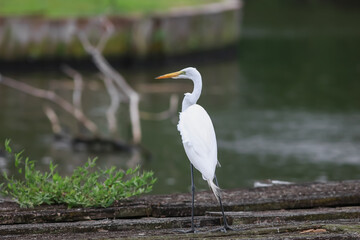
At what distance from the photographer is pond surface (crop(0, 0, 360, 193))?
1318cm

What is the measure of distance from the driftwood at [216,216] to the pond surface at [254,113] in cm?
616

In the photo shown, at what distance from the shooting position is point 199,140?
4758 millimetres

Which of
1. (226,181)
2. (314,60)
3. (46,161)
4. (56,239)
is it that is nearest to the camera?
(56,239)

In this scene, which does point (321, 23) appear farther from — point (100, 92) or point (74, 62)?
point (100, 92)

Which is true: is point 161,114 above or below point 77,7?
below

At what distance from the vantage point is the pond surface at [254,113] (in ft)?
43.2

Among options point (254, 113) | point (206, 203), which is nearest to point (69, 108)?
point (254, 113)

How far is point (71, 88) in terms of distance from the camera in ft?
68.6

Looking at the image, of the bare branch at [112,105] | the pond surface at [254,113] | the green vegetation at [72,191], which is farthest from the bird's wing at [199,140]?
the bare branch at [112,105]

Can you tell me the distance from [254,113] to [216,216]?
42.4 ft

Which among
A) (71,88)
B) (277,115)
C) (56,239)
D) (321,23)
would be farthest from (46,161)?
(321,23)

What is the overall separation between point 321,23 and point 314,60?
7.64 m

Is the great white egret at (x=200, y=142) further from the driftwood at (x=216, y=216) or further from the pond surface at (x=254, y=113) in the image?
the pond surface at (x=254, y=113)

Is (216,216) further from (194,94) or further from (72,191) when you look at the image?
(72,191)
